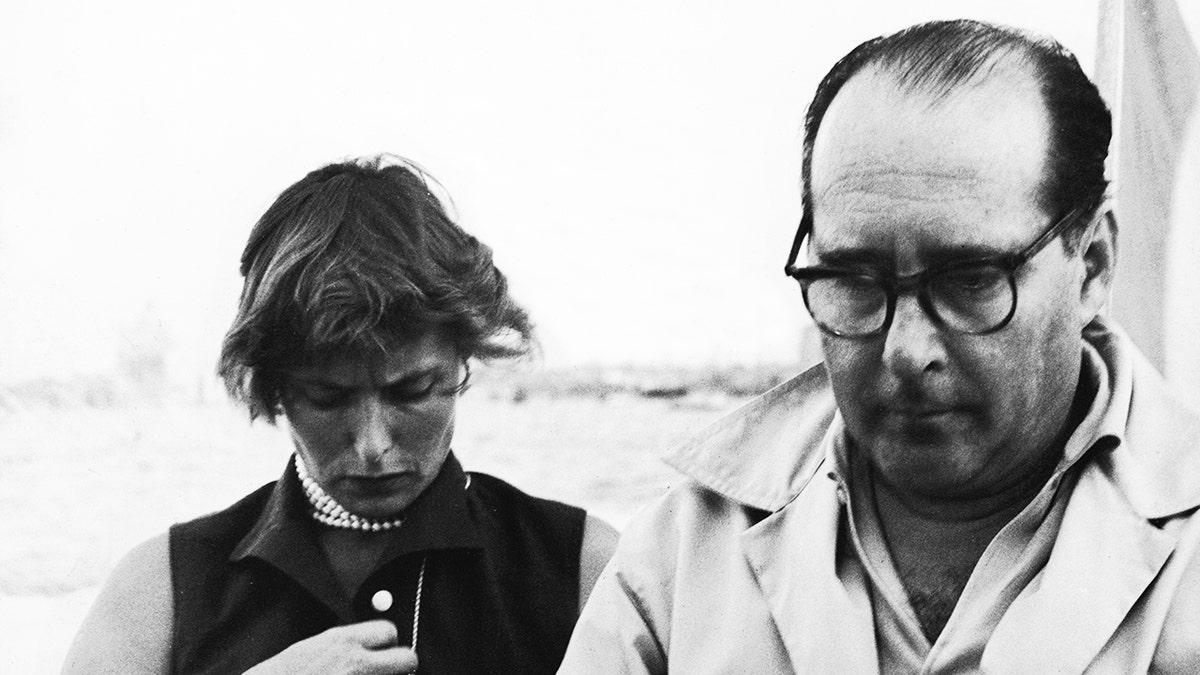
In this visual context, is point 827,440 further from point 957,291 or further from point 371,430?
point 371,430

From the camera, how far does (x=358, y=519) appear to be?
215 cm

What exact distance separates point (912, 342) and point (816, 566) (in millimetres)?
313

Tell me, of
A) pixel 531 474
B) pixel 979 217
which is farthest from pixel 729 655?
pixel 531 474

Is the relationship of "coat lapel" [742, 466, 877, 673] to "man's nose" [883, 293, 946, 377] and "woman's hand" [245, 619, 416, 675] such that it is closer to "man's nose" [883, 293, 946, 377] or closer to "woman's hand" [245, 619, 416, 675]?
"man's nose" [883, 293, 946, 377]

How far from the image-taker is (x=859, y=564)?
167 cm

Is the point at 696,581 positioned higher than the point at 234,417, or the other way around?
the point at 234,417

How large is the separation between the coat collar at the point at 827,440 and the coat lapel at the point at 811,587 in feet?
0.13

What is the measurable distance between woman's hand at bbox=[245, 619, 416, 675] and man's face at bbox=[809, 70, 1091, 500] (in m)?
0.82

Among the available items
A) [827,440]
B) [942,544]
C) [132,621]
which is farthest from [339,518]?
[942,544]

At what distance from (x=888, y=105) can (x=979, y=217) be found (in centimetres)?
18

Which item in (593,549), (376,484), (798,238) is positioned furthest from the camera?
(593,549)

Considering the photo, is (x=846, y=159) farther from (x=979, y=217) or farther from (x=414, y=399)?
(x=414, y=399)

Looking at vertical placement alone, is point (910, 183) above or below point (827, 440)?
above

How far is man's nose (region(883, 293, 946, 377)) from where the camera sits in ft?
5.00
